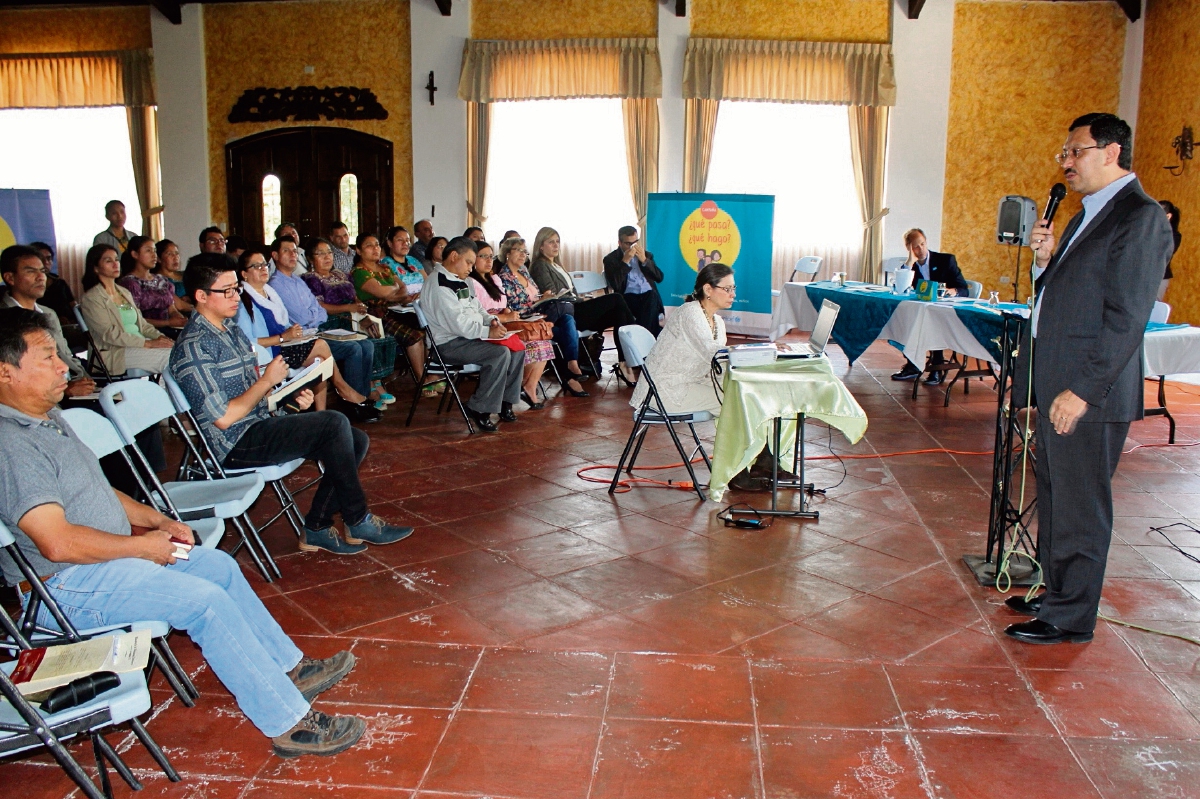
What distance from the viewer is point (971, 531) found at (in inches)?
160

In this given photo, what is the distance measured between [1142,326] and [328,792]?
2435mm

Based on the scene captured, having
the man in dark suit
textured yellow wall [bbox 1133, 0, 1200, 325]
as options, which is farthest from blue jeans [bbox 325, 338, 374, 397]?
textured yellow wall [bbox 1133, 0, 1200, 325]

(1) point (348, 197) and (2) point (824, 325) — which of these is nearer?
(2) point (824, 325)

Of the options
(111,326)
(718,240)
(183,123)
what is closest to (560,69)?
(718,240)

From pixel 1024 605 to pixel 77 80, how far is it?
1177cm

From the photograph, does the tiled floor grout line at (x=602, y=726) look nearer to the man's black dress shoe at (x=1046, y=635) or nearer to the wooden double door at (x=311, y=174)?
the man's black dress shoe at (x=1046, y=635)

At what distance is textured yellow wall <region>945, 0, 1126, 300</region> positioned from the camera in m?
10.3

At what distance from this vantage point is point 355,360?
19.8 feet

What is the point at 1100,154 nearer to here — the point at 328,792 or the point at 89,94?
the point at 328,792

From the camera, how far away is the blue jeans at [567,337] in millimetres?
7070

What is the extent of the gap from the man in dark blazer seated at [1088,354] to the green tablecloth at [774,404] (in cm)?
103

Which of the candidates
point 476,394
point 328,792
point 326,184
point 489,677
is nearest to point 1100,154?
point 489,677

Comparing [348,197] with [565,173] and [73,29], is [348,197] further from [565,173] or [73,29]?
[73,29]

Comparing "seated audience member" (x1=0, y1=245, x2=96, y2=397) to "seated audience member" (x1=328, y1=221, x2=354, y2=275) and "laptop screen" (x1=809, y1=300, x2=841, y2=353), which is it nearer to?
"seated audience member" (x1=328, y1=221, x2=354, y2=275)
